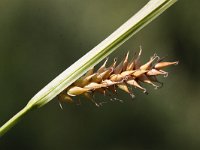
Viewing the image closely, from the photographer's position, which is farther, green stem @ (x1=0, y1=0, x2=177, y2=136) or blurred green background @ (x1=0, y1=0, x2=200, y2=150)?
blurred green background @ (x1=0, y1=0, x2=200, y2=150)

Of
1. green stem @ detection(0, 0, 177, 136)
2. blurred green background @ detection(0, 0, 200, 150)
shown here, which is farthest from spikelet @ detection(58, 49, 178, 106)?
blurred green background @ detection(0, 0, 200, 150)

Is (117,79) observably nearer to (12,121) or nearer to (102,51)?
(102,51)

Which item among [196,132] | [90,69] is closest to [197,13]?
[196,132]

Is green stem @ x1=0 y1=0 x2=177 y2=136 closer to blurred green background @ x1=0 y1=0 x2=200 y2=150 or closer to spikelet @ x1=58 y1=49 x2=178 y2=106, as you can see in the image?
spikelet @ x1=58 y1=49 x2=178 y2=106

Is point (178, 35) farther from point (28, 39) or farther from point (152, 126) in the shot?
point (28, 39)

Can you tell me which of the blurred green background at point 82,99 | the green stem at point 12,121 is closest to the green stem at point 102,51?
the green stem at point 12,121

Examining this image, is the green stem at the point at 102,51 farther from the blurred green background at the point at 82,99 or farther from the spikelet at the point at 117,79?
the blurred green background at the point at 82,99

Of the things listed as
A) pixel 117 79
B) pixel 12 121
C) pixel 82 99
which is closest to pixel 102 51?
pixel 117 79
